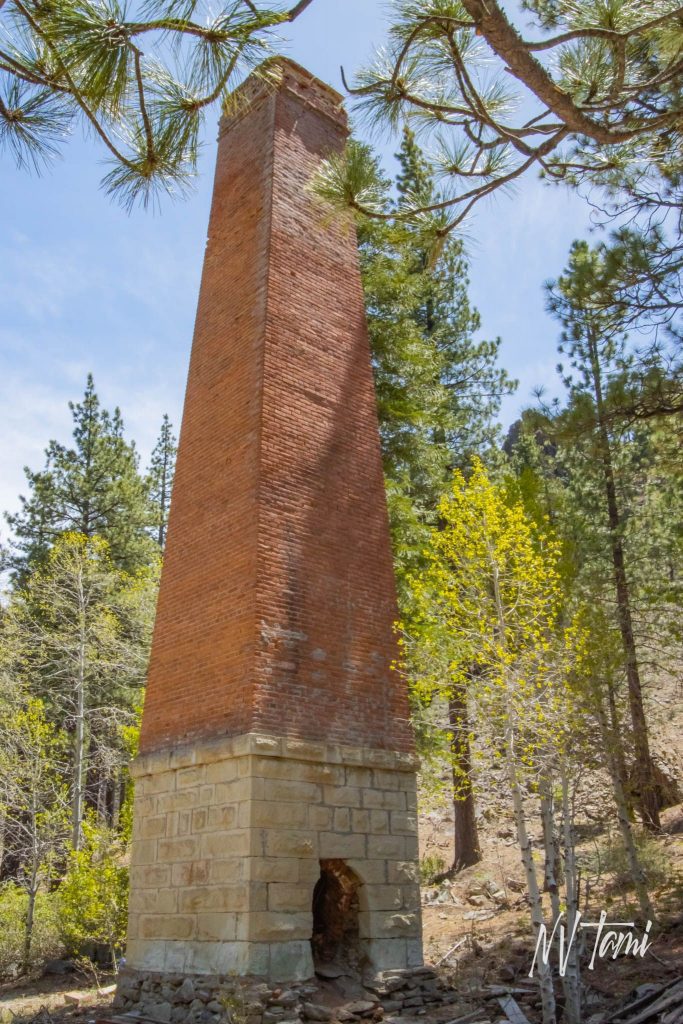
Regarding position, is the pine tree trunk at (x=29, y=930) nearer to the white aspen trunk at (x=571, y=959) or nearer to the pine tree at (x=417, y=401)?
the pine tree at (x=417, y=401)

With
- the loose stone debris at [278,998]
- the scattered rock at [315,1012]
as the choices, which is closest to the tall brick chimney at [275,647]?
the loose stone debris at [278,998]

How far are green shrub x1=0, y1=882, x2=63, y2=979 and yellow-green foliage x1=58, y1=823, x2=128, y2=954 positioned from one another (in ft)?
4.58

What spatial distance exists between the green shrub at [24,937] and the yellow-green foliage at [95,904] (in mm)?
1396

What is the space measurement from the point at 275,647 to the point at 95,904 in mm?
7607

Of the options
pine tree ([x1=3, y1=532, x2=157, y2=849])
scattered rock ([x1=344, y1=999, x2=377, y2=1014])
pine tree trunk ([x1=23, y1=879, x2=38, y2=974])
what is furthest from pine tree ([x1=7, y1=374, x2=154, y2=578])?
scattered rock ([x1=344, y1=999, x2=377, y2=1014])

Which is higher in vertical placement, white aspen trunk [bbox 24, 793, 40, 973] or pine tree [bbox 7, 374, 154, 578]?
pine tree [bbox 7, 374, 154, 578]

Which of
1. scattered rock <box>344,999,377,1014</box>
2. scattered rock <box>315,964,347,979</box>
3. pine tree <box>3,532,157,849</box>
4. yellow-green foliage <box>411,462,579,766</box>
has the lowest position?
scattered rock <box>344,999,377,1014</box>

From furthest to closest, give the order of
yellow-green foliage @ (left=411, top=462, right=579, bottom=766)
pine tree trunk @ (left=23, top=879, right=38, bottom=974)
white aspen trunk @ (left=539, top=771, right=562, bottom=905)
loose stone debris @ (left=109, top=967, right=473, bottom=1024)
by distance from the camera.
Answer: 1. pine tree trunk @ (left=23, top=879, right=38, bottom=974)
2. yellow-green foliage @ (left=411, top=462, right=579, bottom=766)
3. white aspen trunk @ (left=539, top=771, right=562, bottom=905)
4. loose stone debris @ (left=109, top=967, right=473, bottom=1024)

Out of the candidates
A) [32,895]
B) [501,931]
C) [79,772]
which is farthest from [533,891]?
[79,772]

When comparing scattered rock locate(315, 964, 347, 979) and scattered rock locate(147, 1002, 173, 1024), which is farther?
scattered rock locate(315, 964, 347, 979)

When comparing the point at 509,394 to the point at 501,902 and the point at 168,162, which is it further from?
the point at 168,162

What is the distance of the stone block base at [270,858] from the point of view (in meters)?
7.28

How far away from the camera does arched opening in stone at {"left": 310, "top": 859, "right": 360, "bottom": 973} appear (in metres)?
8.12

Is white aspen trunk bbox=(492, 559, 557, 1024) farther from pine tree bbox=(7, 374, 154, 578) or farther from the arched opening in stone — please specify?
pine tree bbox=(7, 374, 154, 578)
